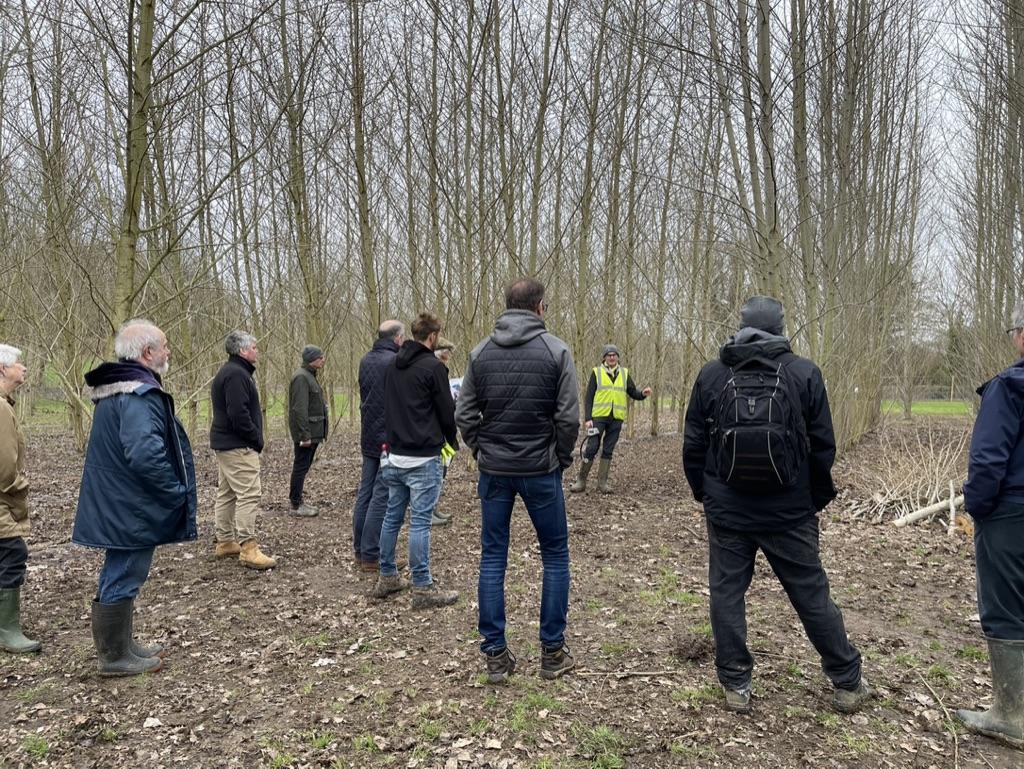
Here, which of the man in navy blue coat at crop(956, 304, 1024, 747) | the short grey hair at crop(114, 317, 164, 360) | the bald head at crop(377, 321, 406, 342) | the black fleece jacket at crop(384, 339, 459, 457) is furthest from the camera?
the bald head at crop(377, 321, 406, 342)

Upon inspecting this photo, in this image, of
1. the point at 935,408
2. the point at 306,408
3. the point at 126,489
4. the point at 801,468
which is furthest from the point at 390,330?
the point at 935,408

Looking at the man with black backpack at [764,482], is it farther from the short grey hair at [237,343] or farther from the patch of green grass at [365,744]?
the short grey hair at [237,343]

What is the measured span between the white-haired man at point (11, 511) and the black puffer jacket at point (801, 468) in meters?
3.82

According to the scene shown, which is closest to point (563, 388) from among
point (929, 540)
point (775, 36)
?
point (929, 540)

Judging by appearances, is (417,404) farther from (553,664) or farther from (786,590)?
(786,590)

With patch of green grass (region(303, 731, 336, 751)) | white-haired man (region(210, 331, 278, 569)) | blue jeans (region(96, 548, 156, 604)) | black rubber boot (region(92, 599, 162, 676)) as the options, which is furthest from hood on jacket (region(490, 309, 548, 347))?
white-haired man (region(210, 331, 278, 569))

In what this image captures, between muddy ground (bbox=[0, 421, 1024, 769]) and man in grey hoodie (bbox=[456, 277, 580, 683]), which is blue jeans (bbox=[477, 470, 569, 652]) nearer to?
man in grey hoodie (bbox=[456, 277, 580, 683])

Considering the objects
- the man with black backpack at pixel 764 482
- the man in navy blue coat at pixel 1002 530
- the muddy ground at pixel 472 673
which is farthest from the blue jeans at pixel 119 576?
the man in navy blue coat at pixel 1002 530

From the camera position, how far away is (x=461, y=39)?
371 inches

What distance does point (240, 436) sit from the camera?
5453 millimetres

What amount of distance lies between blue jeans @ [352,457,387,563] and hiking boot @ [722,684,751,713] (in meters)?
2.77

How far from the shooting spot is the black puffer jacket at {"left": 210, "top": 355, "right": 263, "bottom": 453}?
212 inches

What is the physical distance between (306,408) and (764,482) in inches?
213

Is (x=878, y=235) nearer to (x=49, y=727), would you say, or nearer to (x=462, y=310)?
(x=462, y=310)
